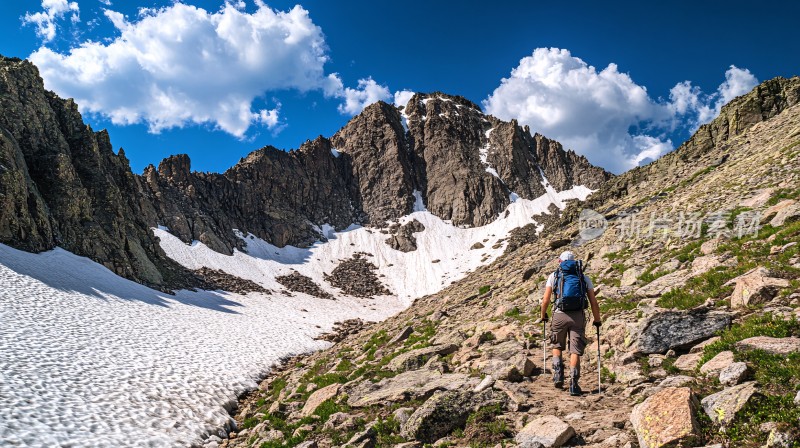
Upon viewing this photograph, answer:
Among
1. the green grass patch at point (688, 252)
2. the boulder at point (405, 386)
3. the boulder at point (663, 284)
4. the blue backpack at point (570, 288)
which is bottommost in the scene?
the boulder at point (405, 386)

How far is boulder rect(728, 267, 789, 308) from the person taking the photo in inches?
363

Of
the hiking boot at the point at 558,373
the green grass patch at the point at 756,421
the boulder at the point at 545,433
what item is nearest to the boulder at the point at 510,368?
the hiking boot at the point at 558,373

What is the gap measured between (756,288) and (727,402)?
5.21 meters

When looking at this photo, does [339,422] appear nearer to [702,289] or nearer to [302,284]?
[702,289]

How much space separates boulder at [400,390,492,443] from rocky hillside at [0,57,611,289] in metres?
44.6

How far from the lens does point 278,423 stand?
1296 cm

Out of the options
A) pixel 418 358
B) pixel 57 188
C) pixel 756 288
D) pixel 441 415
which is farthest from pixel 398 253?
pixel 441 415

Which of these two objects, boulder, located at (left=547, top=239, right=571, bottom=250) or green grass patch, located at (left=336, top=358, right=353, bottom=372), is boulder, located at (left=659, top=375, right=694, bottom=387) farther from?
boulder, located at (left=547, top=239, right=571, bottom=250)

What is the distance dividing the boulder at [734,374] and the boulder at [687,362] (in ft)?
3.29

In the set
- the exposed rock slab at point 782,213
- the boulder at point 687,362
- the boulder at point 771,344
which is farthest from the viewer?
the exposed rock slab at point 782,213

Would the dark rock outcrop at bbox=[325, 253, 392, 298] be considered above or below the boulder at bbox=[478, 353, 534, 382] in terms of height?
above

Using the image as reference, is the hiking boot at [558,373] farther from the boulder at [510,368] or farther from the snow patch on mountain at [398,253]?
the snow patch on mountain at [398,253]

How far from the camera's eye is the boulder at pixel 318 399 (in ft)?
42.5

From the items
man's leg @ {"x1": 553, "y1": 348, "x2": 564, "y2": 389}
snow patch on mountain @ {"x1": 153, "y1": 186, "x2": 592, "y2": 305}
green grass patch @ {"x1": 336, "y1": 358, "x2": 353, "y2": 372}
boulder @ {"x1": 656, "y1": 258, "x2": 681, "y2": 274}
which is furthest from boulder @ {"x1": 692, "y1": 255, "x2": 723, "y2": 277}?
snow patch on mountain @ {"x1": 153, "y1": 186, "x2": 592, "y2": 305}
